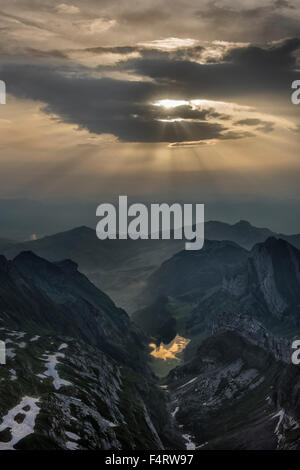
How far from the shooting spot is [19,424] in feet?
487

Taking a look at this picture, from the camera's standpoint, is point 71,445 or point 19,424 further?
point 71,445

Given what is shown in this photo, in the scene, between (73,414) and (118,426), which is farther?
(118,426)

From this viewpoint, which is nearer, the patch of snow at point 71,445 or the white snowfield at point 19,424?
the white snowfield at point 19,424

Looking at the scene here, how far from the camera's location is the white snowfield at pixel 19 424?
447ft

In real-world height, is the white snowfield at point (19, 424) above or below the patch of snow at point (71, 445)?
above

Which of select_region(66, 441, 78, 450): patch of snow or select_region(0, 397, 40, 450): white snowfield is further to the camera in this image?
select_region(66, 441, 78, 450): patch of snow

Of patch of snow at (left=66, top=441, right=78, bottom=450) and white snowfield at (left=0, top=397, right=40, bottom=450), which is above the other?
white snowfield at (left=0, top=397, right=40, bottom=450)

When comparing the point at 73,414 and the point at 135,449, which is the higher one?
the point at 73,414

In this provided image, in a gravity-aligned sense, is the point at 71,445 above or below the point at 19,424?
below

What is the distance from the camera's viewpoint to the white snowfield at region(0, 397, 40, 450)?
136312 mm
